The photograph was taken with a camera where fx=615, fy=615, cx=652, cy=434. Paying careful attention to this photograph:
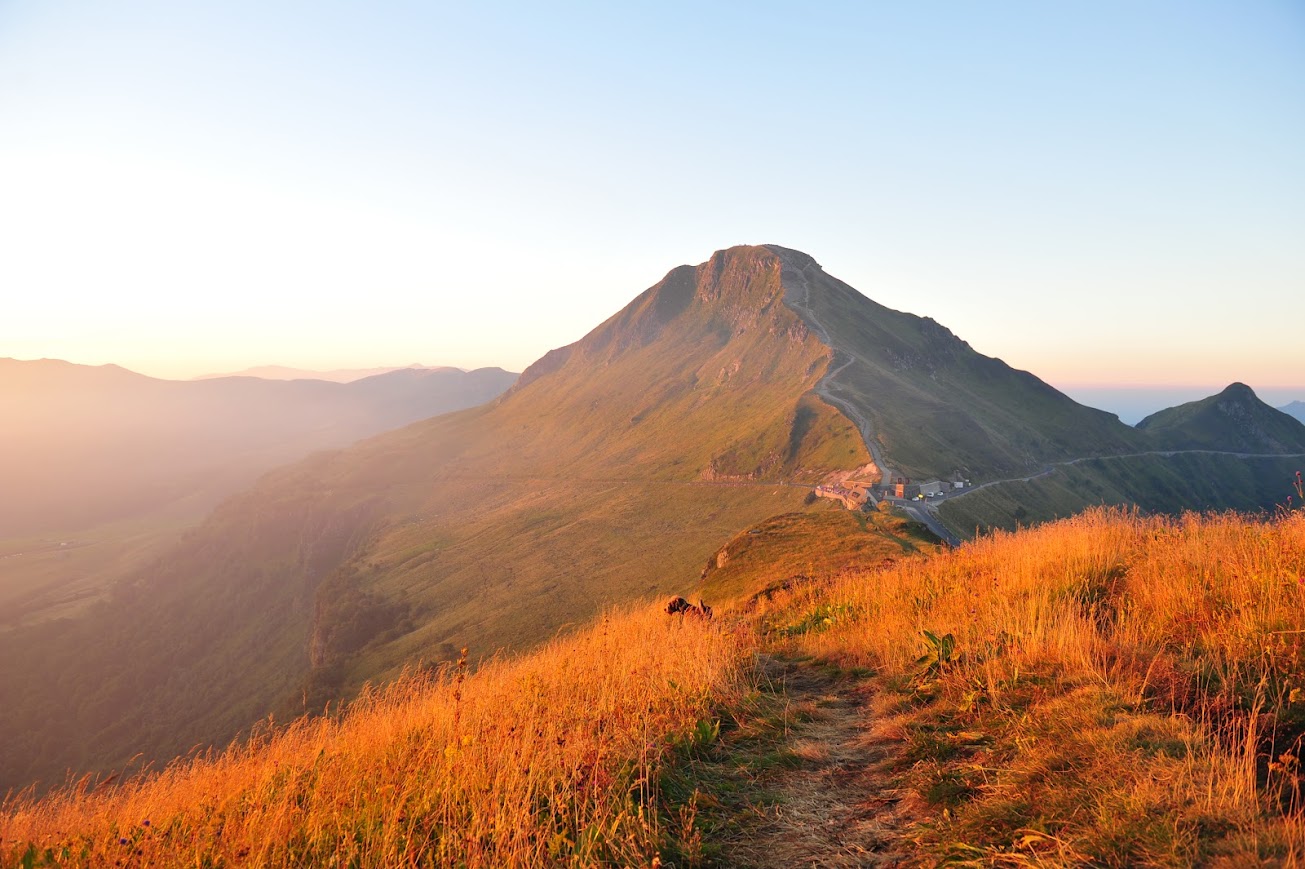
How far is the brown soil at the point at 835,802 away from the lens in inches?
179

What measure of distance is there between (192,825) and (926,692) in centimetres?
739

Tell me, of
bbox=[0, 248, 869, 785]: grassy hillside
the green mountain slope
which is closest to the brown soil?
bbox=[0, 248, 869, 785]: grassy hillside

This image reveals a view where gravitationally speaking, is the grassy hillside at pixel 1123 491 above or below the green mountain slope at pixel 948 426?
below

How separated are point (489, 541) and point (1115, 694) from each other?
129m

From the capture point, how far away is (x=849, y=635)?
10484 millimetres

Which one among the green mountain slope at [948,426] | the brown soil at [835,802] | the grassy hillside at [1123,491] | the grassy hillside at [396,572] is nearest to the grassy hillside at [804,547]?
the grassy hillside at [396,572]

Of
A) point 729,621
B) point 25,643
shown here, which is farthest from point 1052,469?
point 25,643

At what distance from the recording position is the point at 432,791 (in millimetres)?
5094

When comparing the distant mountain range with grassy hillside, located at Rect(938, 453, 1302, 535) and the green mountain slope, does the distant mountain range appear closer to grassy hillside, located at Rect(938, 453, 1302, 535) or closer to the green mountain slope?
the green mountain slope

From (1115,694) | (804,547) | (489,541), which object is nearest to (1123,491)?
(489,541)

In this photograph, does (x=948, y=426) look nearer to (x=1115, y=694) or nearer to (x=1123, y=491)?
(x=1123, y=491)

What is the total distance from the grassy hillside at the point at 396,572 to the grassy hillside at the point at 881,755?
62130mm

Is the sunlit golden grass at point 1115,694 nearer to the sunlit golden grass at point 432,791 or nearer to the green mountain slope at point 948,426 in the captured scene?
the sunlit golden grass at point 432,791

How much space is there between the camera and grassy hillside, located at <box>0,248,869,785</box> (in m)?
94.1
